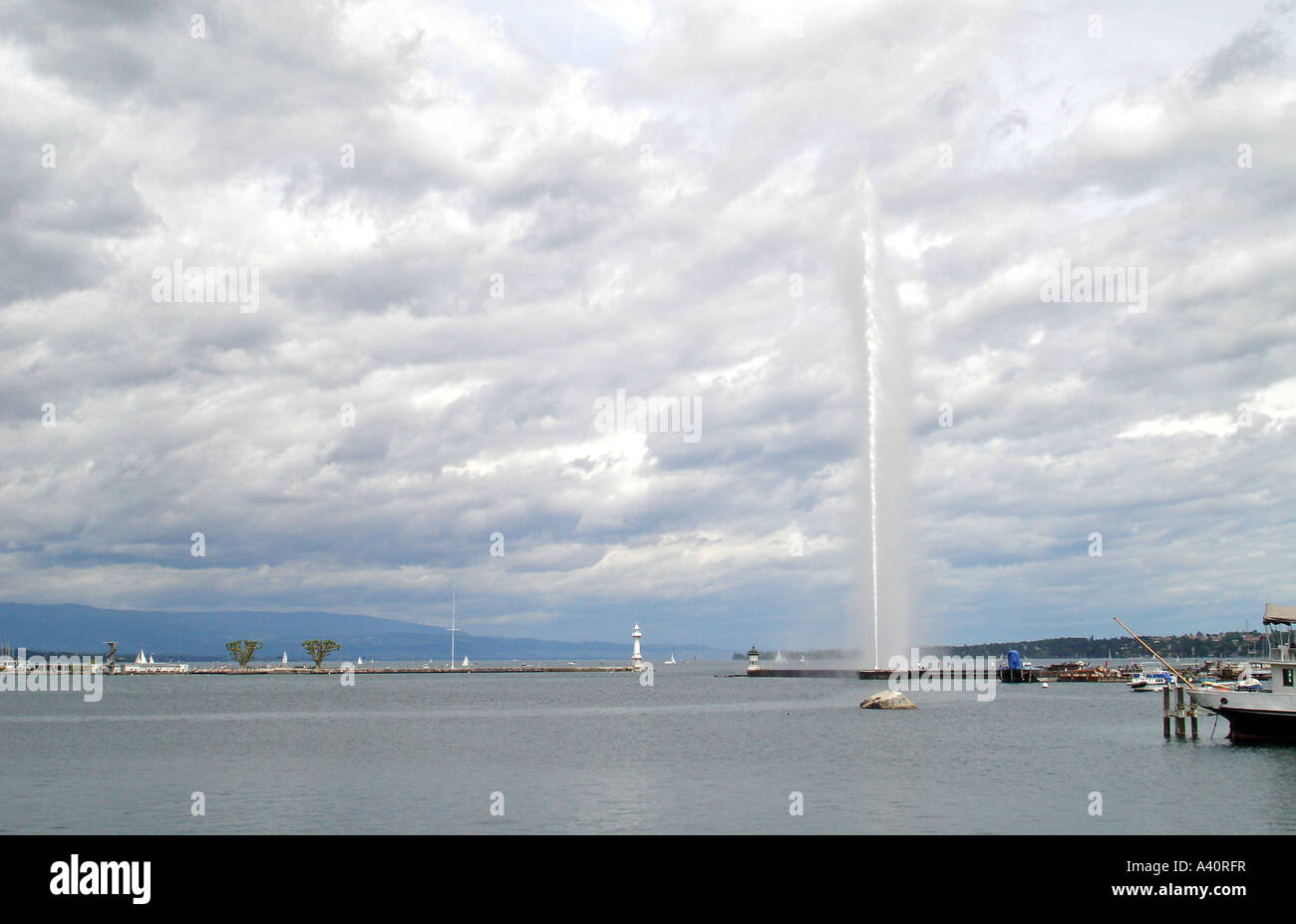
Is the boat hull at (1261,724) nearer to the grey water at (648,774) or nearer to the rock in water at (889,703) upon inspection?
the grey water at (648,774)

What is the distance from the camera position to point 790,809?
35625mm

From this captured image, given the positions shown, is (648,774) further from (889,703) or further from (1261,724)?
(889,703)

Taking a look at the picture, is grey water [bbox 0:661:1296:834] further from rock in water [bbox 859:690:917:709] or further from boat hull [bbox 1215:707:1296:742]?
rock in water [bbox 859:690:917:709]

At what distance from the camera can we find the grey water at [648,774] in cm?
3419

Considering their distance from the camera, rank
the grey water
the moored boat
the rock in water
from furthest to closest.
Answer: the rock in water → the moored boat → the grey water

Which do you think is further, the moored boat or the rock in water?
the rock in water

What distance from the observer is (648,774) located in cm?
4612

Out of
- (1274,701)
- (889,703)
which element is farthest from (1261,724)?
(889,703)

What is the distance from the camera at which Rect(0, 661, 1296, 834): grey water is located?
34188 millimetres

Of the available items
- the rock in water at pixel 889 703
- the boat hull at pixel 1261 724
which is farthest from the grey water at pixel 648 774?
the rock in water at pixel 889 703

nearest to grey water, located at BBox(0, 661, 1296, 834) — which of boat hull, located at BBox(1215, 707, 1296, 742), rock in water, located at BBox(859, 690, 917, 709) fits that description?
boat hull, located at BBox(1215, 707, 1296, 742)
